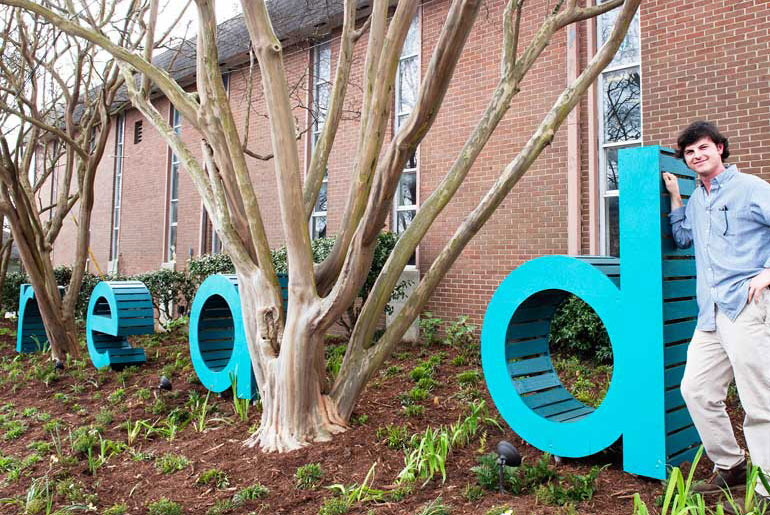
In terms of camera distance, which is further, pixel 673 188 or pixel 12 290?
pixel 12 290

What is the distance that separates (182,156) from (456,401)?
10.7 feet

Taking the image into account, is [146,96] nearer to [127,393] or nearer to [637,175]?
[127,393]

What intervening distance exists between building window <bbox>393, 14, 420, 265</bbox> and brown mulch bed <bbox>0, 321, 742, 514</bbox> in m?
4.12

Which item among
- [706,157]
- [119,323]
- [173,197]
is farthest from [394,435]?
[173,197]

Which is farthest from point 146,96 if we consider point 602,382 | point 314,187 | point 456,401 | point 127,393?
point 602,382

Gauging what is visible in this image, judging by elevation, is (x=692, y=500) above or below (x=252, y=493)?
above

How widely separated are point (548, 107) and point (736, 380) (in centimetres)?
576

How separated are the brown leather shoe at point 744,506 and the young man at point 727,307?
16 mm

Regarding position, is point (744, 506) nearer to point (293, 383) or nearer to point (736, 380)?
point (736, 380)

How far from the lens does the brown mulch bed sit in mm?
3350

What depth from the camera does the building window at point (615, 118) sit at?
7.57m

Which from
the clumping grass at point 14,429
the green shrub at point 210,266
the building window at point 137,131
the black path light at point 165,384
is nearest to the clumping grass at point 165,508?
the clumping grass at point 14,429

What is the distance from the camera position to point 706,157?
304cm

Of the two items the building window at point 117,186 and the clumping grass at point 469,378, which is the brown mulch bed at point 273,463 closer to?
the clumping grass at point 469,378
